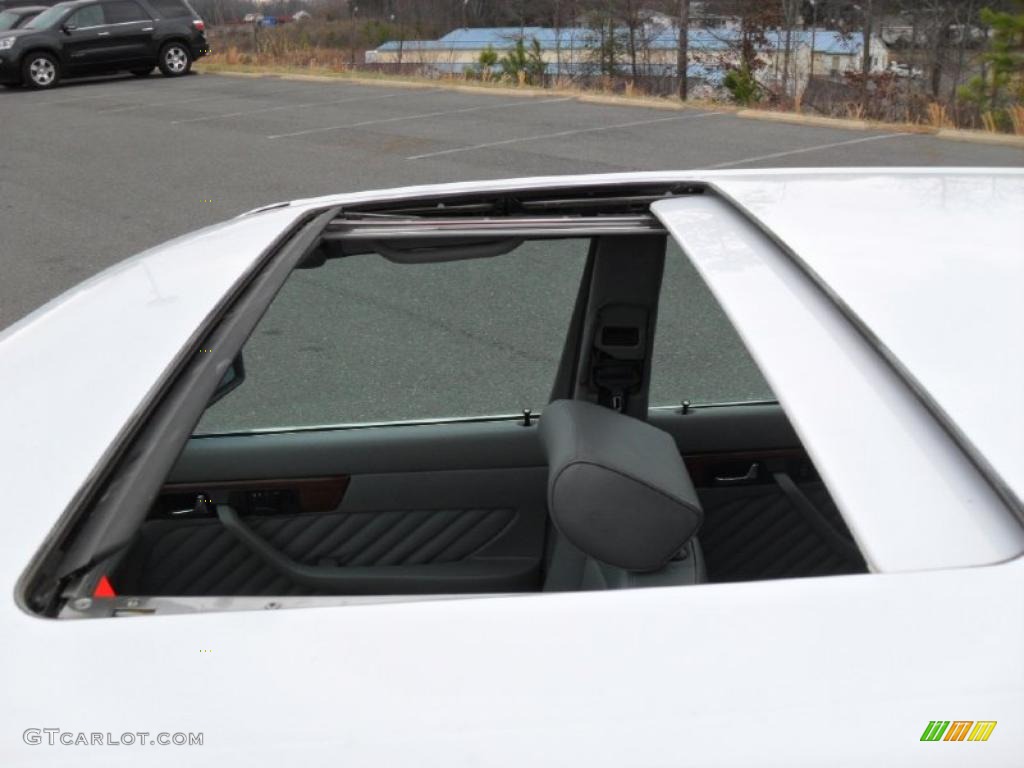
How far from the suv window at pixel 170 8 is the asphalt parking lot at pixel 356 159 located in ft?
17.7

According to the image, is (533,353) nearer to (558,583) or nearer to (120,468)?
(558,583)

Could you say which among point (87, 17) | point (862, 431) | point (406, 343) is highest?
point (862, 431)

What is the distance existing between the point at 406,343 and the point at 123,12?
21669 millimetres

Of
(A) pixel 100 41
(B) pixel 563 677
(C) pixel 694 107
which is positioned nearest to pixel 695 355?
(B) pixel 563 677

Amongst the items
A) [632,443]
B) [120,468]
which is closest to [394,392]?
[632,443]

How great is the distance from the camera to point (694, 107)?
16.9 meters

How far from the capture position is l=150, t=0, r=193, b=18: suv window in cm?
2555

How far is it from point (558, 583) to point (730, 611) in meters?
1.40

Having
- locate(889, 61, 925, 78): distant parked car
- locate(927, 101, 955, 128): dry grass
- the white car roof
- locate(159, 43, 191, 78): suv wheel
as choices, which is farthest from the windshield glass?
the white car roof

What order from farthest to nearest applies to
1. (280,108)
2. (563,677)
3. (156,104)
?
(156,104)
(280,108)
(563,677)

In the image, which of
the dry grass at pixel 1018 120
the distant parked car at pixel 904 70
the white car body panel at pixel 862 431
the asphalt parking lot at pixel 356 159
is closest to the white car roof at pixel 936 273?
the white car body panel at pixel 862 431

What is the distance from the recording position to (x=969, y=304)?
172cm

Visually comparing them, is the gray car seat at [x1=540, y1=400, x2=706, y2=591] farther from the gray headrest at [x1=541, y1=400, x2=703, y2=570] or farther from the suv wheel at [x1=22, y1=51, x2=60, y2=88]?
the suv wheel at [x1=22, y1=51, x2=60, y2=88]

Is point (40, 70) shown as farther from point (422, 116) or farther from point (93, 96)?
point (422, 116)
